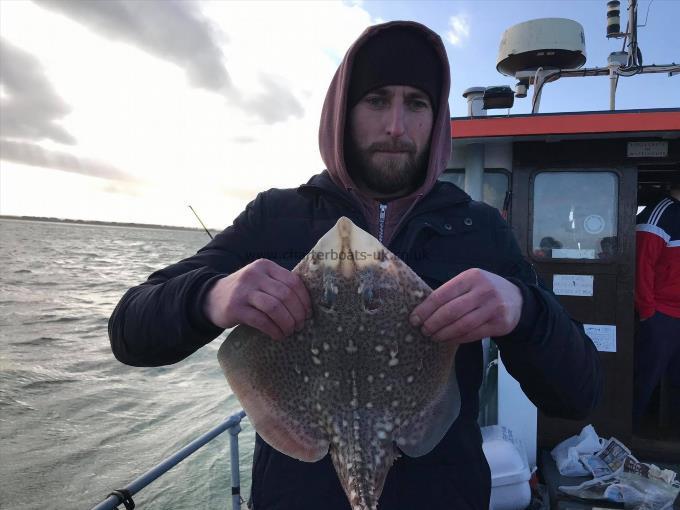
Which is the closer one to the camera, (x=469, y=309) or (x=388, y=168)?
(x=469, y=309)

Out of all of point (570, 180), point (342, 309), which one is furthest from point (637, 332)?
point (342, 309)

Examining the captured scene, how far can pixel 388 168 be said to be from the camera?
216 cm

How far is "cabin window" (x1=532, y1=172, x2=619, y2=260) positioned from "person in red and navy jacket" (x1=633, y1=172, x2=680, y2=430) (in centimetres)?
41

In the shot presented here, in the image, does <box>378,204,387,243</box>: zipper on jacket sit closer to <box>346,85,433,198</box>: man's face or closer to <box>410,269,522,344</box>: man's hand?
<box>346,85,433,198</box>: man's face

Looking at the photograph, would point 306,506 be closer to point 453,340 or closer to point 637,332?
point 453,340

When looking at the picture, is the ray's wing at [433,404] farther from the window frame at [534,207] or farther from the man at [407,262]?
the window frame at [534,207]

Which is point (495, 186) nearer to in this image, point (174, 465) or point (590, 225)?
point (590, 225)

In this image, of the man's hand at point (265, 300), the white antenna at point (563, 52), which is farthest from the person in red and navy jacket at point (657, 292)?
the man's hand at point (265, 300)

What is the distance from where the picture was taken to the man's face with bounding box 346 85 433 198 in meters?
2.12

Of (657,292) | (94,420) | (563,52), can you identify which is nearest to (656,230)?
(657,292)

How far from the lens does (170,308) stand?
165 centimetres

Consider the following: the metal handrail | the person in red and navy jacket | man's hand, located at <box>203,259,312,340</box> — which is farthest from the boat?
man's hand, located at <box>203,259,312,340</box>

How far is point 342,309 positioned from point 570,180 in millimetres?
4364

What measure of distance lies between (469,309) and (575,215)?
4.20 metres
